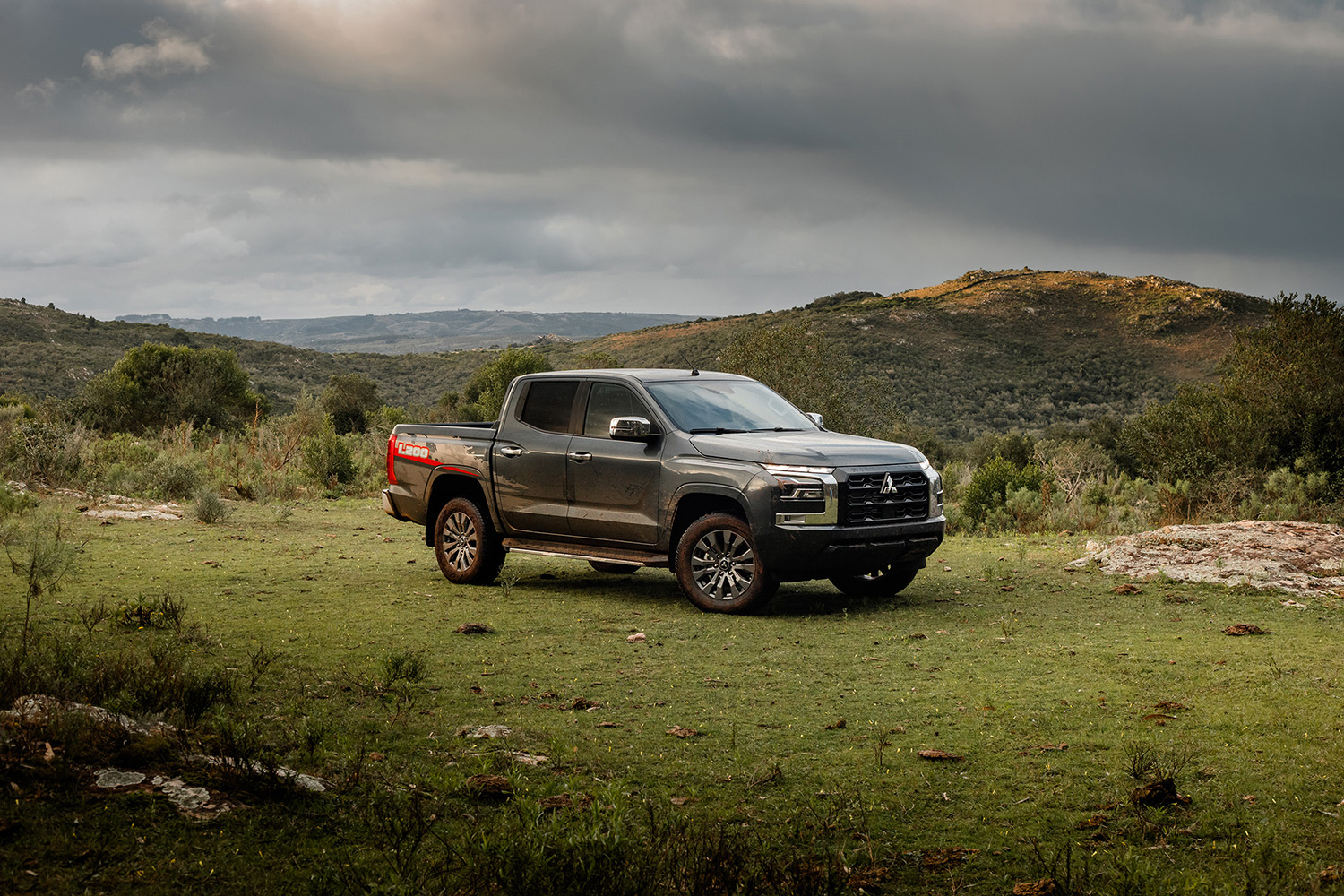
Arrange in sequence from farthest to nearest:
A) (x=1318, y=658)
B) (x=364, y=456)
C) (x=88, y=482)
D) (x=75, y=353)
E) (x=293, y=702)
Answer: (x=75, y=353) → (x=364, y=456) → (x=88, y=482) → (x=1318, y=658) → (x=293, y=702)

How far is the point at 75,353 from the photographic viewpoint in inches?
2645

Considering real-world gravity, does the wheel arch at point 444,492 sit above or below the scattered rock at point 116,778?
above

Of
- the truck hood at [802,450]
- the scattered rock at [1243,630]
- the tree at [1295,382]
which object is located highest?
the tree at [1295,382]

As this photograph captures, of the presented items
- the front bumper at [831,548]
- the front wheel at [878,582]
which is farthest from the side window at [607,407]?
the front wheel at [878,582]

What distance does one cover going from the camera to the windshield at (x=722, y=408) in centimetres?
993

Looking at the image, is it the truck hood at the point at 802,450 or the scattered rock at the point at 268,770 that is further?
the truck hood at the point at 802,450

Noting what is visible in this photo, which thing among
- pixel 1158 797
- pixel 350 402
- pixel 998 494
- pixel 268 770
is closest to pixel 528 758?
pixel 268 770

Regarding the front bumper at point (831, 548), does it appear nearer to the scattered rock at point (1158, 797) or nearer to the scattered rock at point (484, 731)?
the scattered rock at point (484, 731)

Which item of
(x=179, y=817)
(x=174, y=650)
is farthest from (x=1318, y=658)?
(x=174, y=650)

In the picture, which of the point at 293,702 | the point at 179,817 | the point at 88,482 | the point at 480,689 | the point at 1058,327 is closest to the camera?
the point at 179,817

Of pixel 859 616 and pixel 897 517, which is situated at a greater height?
pixel 897 517

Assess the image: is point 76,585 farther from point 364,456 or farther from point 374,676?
point 364,456

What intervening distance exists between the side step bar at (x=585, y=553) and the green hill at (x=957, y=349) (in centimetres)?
5132

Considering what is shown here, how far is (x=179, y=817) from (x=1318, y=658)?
22.7 ft
